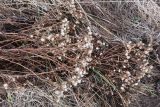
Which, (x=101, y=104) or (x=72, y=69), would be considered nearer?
(x=72, y=69)

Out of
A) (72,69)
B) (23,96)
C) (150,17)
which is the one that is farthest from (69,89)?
(150,17)

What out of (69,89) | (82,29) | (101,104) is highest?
(82,29)

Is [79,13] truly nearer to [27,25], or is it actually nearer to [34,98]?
[27,25]

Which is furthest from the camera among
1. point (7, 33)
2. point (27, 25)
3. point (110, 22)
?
point (110, 22)

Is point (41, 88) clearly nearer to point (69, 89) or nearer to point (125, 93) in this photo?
point (69, 89)

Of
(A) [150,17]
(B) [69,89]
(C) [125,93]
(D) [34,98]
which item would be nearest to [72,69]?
(B) [69,89]

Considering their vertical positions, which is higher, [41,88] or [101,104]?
[41,88]

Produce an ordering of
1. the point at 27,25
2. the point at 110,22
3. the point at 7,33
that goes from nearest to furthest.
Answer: the point at 7,33 < the point at 27,25 < the point at 110,22
